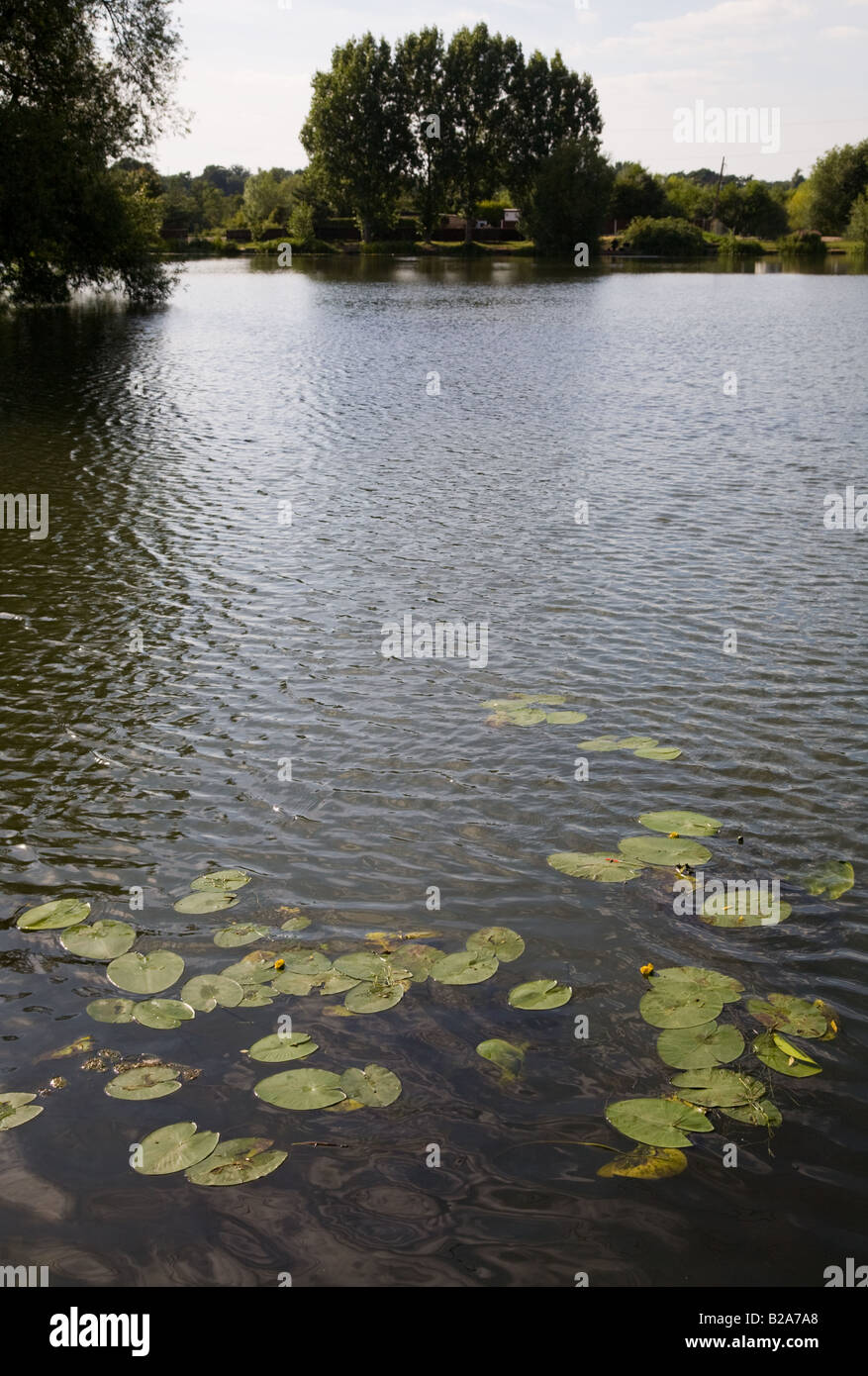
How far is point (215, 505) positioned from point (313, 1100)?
13966mm

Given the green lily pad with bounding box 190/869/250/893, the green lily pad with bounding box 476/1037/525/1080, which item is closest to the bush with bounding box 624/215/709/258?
the green lily pad with bounding box 190/869/250/893

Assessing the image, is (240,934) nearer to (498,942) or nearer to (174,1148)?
(498,942)

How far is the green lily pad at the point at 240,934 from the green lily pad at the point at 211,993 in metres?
0.40

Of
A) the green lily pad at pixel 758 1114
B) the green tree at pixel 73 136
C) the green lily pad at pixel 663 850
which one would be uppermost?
the green tree at pixel 73 136

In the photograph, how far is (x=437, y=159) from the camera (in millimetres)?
127500

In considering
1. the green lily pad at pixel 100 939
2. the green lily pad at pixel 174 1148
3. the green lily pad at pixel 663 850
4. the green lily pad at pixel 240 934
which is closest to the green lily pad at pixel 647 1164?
the green lily pad at pixel 174 1148

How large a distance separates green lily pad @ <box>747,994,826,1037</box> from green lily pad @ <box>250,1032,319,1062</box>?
2654mm

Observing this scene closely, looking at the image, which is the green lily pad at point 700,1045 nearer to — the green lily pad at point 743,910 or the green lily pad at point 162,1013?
the green lily pad at point 743,910

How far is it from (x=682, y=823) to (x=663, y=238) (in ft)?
420

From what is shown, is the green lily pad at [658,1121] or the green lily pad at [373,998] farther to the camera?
the green lily pad at [373,998]

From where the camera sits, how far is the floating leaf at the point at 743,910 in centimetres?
726

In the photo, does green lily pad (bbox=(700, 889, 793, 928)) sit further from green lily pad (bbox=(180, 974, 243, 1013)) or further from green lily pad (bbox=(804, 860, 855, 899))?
green lily pad (bbox=(180, 974, 243, 1013))

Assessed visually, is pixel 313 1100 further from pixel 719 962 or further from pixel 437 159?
pixel 437 159

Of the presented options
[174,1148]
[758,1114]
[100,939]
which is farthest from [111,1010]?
[758,1114]
